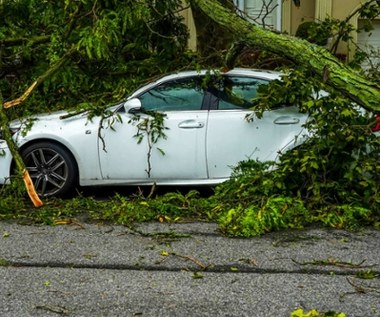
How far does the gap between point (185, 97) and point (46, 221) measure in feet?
7.39

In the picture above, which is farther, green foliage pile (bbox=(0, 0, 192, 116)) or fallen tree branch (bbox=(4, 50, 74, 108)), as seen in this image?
green foliage pile (bbox=(0, 0, 192, 116))

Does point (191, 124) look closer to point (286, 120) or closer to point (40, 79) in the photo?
point (286, 120)

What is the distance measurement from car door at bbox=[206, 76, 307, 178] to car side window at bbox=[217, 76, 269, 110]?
0.6 inches

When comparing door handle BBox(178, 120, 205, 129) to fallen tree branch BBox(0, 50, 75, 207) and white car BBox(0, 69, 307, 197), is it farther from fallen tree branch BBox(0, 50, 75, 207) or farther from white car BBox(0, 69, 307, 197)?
fallen tree branch BBox(0, 50, 75, 207)

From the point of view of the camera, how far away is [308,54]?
8305 mm

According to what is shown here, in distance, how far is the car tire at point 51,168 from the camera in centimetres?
873

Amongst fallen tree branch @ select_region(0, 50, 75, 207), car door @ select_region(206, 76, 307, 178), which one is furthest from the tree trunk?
fallen tree branch @ select_region(0, 50, 75, 207)

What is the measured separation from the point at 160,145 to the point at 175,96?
2.11 ft

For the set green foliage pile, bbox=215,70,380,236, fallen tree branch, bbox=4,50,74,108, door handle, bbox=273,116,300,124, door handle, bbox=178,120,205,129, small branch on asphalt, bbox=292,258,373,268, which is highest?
fallen tree branch, bbox=4,50,74,108

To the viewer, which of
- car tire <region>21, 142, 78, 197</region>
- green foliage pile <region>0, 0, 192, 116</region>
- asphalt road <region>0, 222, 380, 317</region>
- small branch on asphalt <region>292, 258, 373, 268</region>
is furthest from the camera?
green foliage pile <region>0, 0, 192, 116</region>

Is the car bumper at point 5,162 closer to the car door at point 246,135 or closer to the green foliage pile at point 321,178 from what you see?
the car door at point 246,135

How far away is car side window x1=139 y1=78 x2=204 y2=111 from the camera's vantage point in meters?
8.77

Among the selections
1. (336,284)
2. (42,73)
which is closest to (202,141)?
(42,73)

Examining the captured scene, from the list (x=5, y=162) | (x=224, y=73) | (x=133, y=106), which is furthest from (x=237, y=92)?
(x=5, y=162)
